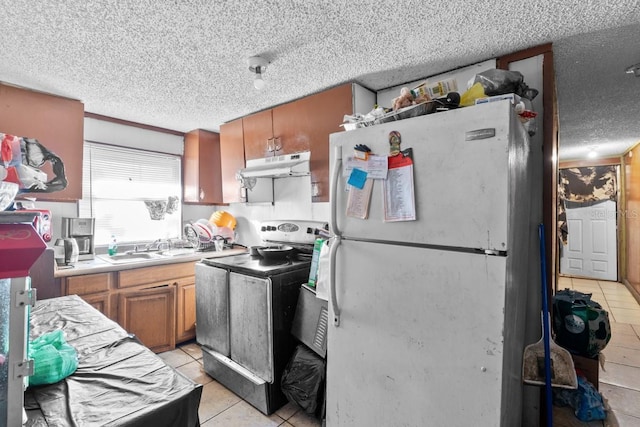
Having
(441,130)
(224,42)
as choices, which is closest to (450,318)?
(441,130)

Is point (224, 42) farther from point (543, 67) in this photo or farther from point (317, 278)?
point (543, 67)

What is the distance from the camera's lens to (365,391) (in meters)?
1.46

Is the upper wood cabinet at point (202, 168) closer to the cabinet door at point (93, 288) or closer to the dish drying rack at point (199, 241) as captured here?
the dish drying rack at point (199, 241)

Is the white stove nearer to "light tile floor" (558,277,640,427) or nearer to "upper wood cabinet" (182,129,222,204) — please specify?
"upper wood cabinet" (182,129,222,204)

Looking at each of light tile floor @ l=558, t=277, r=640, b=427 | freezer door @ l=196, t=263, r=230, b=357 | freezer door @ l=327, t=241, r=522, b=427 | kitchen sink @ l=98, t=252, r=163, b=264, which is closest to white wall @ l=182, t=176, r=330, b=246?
kitchen sink @ l=98, t=252, r=163, b=264

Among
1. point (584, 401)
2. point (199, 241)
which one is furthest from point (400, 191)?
point (199, 241)

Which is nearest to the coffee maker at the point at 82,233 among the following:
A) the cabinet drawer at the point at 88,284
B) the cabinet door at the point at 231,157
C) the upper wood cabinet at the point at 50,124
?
the upper wood cabinet at the point at 50,124

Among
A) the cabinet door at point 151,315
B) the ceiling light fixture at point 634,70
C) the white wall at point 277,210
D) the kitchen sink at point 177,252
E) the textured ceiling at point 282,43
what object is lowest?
the cabinet door at point 151,315

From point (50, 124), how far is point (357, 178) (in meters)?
2.59

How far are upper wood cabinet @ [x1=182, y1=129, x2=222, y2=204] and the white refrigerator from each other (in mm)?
2408

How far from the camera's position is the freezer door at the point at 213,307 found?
2295 mm

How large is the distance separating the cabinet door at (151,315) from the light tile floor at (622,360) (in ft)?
9.98

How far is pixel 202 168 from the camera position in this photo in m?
3.52

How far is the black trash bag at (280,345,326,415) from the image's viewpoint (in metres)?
1.89
